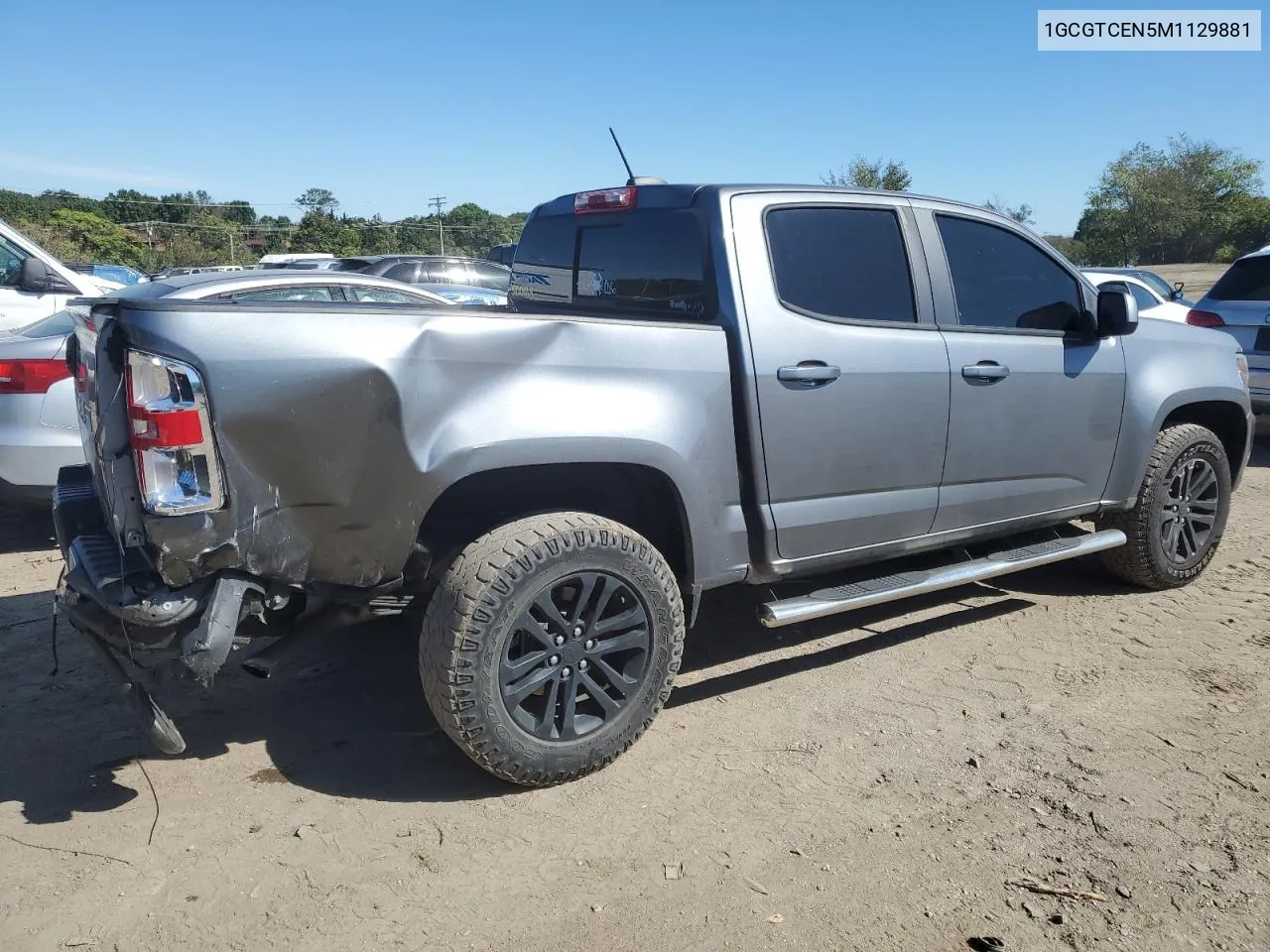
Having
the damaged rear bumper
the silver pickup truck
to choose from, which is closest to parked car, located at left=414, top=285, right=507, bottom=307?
the silver pickup truck

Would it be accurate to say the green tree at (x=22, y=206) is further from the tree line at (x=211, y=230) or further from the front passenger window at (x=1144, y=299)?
the front passenger window at (x=1144, y=299)

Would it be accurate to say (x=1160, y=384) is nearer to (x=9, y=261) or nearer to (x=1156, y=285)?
(x=1156, y=285)

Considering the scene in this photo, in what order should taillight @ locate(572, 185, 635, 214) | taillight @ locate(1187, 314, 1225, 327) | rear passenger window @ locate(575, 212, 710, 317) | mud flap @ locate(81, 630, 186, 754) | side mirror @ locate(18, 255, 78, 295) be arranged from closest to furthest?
1. mud flap @ locate(81, 630, 186, 754)
2. rear passenger window @ locate(575, 212, 710, 317)
3. taillight @ locate(572, 185, 635, 214)
4. side mirror @ locate(18, 255, 78, 295)
5. taillight @ locate(1187, 314, 1225, 327)

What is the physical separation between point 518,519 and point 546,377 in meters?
0.45

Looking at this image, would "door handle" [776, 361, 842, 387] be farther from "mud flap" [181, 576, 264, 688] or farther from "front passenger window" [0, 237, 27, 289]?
"front passenger window" [0, 237, 27, 289]

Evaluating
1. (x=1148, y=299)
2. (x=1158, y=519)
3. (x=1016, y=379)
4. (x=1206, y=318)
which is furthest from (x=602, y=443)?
(x=1148, y=299)

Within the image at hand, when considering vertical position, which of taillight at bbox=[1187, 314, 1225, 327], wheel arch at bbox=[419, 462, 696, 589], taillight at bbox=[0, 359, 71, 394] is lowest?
wheel arch at bbox=[419, 462, 696, 589]

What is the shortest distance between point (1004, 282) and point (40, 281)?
7539 millimetres

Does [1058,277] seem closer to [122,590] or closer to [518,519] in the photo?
[518,519]

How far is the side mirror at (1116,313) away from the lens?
4316mm

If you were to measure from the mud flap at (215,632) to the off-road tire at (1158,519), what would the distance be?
405cm

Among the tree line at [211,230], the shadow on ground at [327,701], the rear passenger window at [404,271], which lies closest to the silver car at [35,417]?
the shadow on ground at [327,701]

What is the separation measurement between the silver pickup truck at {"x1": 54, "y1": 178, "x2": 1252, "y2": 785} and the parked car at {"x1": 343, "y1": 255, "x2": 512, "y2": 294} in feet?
36.0

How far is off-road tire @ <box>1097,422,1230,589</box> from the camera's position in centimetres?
473
